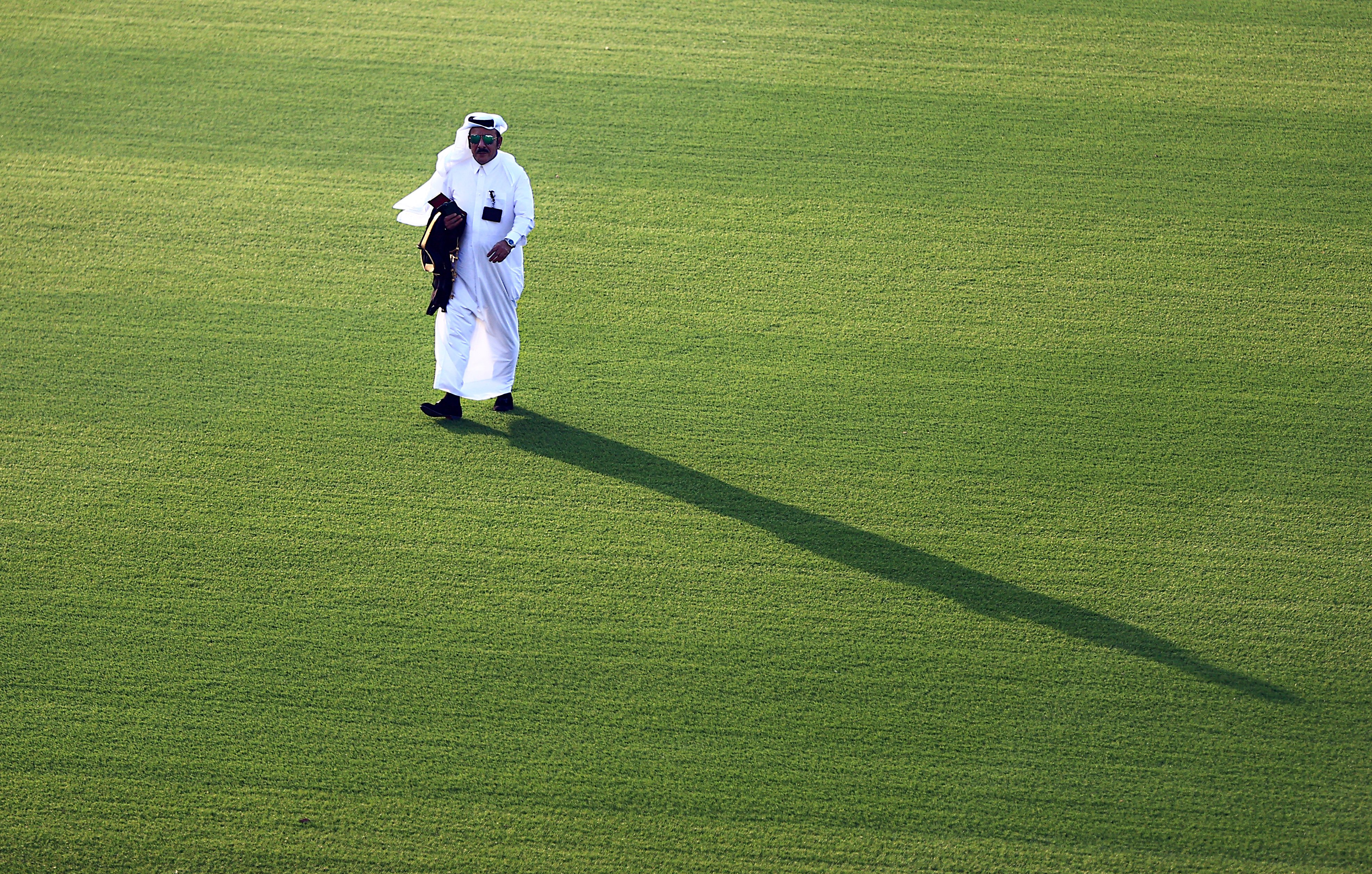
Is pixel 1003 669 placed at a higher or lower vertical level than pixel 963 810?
higher

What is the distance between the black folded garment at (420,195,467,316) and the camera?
4.39 m

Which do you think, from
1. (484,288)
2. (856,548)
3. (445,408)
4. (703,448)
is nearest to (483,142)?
(484,288)

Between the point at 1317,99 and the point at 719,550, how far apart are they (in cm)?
526

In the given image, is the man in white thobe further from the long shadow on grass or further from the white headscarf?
the long shadow on grass

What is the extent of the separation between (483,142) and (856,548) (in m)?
2.39

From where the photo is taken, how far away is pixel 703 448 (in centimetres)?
456

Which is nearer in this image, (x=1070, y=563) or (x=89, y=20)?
(x=1070, y=563)

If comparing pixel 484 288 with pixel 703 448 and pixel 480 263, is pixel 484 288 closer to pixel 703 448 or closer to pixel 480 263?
pixel 480 263

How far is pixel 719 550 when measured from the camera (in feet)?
13.6

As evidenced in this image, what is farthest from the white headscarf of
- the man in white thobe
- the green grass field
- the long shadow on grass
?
the long shadow on grass

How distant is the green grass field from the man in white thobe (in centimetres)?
26

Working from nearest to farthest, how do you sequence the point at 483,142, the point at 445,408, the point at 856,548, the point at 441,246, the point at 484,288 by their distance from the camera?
the point at 856,548 < the point at 483,142 < the point at 441,246 < the point at 484,288 < the point at 445,408

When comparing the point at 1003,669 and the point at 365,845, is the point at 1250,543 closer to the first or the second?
the point at 1003,669

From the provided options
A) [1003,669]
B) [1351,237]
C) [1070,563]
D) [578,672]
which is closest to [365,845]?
[578,672]
